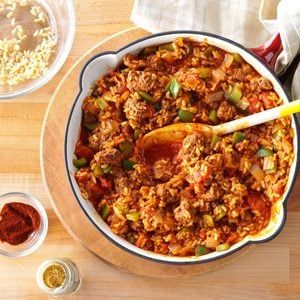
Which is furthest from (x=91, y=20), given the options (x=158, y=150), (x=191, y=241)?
(x=191, y=241)

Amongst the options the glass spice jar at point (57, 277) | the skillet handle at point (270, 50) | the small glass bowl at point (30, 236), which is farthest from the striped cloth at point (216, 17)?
the glass spice jar at point (57, 277)

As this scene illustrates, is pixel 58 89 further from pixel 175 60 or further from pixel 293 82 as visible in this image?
pixel 293 82

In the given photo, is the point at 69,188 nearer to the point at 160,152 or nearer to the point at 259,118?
the point at 160,152

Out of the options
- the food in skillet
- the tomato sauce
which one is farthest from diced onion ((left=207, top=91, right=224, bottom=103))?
the tomato sauce

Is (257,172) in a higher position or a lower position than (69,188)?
higher

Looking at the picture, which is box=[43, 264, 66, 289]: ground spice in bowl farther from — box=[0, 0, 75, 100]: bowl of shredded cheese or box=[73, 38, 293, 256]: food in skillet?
box=[0, 0, 75, 100]: bowl of shredded cheese

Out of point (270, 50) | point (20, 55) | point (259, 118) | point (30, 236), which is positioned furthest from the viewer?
point (20, 55)

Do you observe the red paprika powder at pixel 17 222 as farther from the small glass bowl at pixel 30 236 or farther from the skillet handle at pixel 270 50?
the skillet handle at pixel 270 50

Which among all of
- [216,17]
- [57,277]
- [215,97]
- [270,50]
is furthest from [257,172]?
[57,277]
